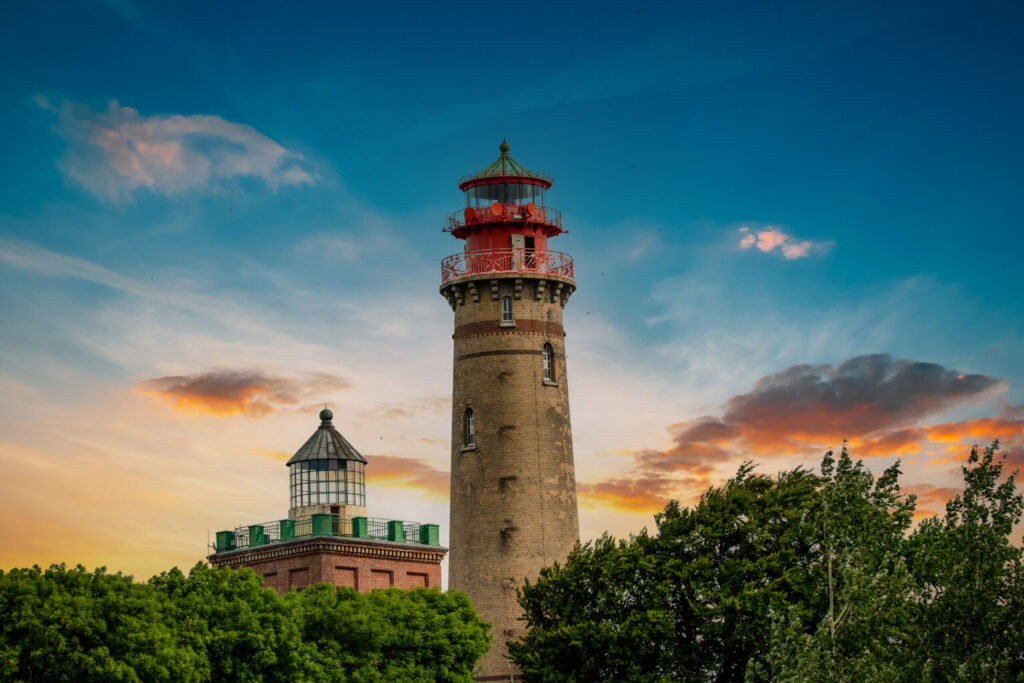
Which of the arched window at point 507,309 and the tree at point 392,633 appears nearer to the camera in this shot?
the tree at point 392,633

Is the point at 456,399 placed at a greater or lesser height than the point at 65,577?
greater

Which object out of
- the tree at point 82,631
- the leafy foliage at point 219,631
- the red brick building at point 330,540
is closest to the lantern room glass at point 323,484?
the red brick building at point 330,540

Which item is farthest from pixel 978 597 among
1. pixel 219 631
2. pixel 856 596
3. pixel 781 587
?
pixel 219 631

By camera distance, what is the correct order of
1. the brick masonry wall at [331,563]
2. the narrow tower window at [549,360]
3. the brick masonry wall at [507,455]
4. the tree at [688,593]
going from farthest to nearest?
the narrow tower window at [549,360] → the brick masonry wall at [507,455] → the brick masonry wall at [331,563] → the tree at [688,593]

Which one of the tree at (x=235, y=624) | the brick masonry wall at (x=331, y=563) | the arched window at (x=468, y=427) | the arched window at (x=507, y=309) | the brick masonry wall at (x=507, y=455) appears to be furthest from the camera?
the arched window at (x=507, y=309)

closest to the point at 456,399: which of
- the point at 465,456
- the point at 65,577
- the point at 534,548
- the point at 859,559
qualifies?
the point at 465,456

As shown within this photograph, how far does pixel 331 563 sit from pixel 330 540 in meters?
1.00

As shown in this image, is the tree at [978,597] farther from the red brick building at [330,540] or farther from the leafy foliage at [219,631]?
the red brick building at [330,540]

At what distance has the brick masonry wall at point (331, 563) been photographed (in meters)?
61.8

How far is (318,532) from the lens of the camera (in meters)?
Result: 62.2

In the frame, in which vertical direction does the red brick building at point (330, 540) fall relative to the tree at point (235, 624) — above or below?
above

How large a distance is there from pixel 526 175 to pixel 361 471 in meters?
15.8

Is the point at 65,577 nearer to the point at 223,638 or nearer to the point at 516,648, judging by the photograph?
the point at 223,638

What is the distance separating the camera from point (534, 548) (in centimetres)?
6309
